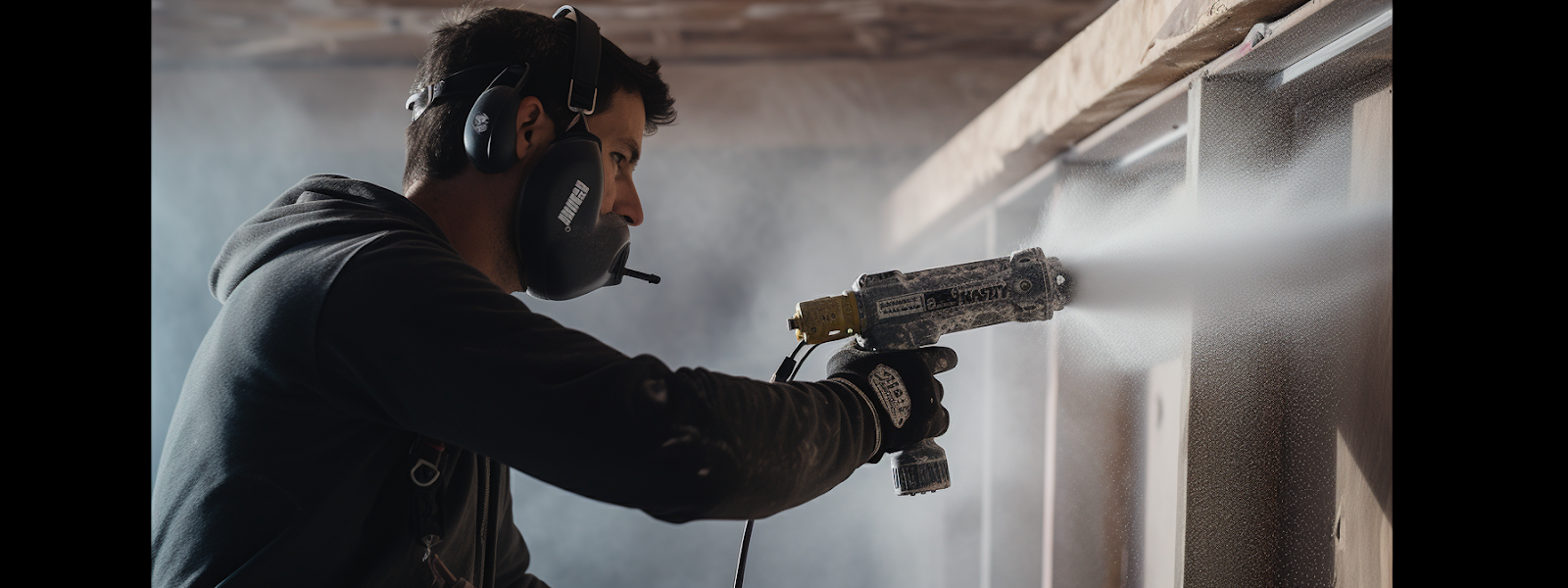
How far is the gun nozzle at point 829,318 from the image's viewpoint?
1.06 m

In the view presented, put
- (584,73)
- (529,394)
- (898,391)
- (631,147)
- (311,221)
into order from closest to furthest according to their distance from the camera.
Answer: (529,394), (311,221), (898,391), (584,73), (631,147)

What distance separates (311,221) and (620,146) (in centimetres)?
42

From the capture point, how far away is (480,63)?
1.05 metres

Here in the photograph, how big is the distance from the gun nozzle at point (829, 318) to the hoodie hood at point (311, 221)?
0.45 metres

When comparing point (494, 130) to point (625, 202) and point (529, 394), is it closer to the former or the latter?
point (625, 202)

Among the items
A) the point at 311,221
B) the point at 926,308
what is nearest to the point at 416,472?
the point at 311,221

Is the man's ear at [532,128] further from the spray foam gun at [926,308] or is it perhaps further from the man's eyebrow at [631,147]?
the spray foam gun at [926,308]

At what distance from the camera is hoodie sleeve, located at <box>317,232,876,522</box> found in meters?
0.66

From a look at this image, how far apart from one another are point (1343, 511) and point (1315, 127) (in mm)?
383

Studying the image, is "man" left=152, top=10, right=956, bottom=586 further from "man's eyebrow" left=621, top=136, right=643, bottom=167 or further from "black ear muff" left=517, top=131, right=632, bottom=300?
"man's eyebrow" left=621, top=136, right=643, bottom=167

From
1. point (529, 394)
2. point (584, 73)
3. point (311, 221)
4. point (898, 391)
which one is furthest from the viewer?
point (584, 73)

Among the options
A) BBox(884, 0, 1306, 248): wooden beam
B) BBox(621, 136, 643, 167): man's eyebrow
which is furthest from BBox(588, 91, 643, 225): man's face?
BBox(884, 0, 1306, 248): wooden beam

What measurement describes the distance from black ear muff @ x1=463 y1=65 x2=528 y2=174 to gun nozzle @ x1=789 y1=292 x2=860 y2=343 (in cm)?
41

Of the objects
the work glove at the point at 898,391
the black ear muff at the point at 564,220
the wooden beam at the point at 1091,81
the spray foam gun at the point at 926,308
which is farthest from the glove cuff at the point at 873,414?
the wooden beam at the point at 1091,81
